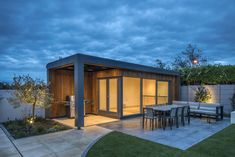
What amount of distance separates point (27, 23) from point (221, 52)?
1733 cm

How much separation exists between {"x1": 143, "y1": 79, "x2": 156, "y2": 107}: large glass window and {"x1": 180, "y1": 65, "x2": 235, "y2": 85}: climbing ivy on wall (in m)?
3.44

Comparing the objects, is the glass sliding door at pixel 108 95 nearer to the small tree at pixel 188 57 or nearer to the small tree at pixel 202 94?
the small tree at pixel 202 94

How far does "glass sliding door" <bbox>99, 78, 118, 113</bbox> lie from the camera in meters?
8.12

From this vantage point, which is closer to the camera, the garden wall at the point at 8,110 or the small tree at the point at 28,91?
the small tree at the point at 28,91

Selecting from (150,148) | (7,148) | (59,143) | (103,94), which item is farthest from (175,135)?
(7,148)

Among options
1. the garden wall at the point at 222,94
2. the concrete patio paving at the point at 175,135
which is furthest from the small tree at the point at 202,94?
the concrete patio paving at the point at 175,135

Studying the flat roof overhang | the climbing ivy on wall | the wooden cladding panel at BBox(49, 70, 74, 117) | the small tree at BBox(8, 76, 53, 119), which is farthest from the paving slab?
the climbing ivy on wall

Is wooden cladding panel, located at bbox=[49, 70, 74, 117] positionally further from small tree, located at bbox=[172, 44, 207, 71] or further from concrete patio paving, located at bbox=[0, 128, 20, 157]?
small tree, located at bbox=[172, 44, 207, 71]

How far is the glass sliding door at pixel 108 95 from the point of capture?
320 inches

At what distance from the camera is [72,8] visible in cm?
636

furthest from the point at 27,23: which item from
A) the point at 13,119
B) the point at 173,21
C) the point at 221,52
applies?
the point at 221,52

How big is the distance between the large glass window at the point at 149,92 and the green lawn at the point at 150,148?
4454mm

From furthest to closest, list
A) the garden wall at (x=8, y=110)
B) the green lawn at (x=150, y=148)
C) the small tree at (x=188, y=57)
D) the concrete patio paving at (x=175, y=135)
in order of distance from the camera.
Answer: the small tree at (x=188, y=57), the garden wall at (x=8, y=110), the concrete patio paving at (x=175, y=135), the green lawn at (x=150, y=148)

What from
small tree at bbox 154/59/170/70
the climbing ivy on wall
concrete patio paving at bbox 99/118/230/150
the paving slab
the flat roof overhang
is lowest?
concrete patio paving at bbox 99/118/230/150
